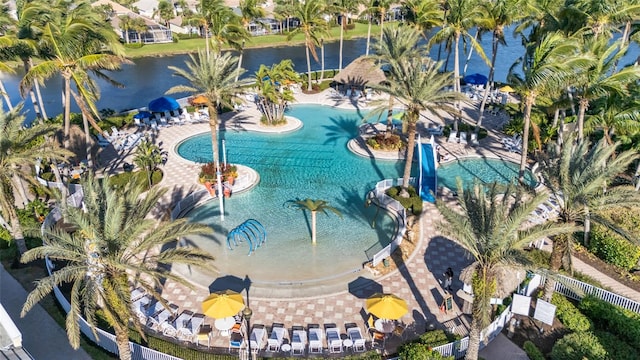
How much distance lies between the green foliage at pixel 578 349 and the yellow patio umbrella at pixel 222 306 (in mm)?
12962

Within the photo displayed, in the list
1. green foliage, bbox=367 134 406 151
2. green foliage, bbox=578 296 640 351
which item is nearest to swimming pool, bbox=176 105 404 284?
green foliage, bbox=367 134 406 151

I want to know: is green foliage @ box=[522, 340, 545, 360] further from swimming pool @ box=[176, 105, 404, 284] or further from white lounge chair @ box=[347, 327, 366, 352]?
swimming pool @ box=[176, 105, 404, 284]

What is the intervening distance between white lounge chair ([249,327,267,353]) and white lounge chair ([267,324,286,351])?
32cm

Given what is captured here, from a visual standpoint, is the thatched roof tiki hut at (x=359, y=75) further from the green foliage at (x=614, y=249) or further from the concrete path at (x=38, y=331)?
the concrete path at (x=38, y=331)

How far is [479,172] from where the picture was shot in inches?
1316

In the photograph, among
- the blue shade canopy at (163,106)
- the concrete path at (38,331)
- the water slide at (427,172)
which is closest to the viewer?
the concrete path at (38,331)

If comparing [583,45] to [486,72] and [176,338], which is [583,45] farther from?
[486,72]

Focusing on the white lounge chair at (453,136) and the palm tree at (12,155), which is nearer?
the palm tree at (12,155)

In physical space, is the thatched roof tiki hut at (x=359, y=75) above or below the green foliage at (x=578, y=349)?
above

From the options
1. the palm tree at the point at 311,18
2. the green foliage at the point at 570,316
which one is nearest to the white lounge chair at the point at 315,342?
the green foliage at the point at 570,316

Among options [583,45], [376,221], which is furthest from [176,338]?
[583,45]

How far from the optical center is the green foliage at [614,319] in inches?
738

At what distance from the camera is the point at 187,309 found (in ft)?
65.8

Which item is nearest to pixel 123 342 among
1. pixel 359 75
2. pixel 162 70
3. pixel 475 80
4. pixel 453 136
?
pixel 453 136
